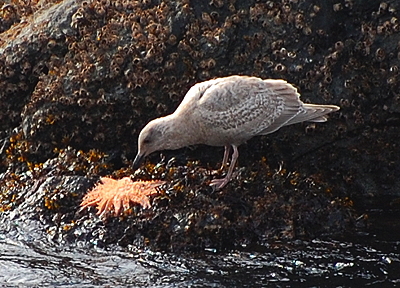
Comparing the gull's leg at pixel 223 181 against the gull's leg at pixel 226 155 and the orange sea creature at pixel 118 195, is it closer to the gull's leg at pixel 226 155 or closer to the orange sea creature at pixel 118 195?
the gull's leg at pixel 226 155

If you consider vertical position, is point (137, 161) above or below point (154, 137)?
below

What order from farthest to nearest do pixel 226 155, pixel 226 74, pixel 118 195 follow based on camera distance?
1. pixel 226 74
2. pixel 226 155
3. pixel 118 195

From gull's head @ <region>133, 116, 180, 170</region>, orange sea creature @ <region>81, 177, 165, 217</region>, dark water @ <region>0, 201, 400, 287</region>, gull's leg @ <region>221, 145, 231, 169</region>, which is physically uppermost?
gull's head @ <region>133, 116, 180, 170</region>

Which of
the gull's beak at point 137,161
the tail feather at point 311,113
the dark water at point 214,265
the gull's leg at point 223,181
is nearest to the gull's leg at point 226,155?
the gull's leg at point 223,181

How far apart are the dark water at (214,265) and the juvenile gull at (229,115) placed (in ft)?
3.94

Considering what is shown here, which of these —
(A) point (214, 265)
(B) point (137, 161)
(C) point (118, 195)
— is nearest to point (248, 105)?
(B) point (137, 161)

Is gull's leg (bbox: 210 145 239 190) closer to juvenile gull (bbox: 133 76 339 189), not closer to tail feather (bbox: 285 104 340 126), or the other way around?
juvenile gull (bbox: 133 76 339 189)

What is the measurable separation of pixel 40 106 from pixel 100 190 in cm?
167

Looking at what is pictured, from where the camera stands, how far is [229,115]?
8.40 meters

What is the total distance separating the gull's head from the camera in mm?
8477

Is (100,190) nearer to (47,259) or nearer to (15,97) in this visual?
(47,259)

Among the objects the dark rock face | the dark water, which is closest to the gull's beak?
the dark rock face

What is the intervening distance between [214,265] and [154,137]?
66.8 inches

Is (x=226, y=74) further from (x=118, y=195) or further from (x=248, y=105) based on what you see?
(x=118, y=195)
